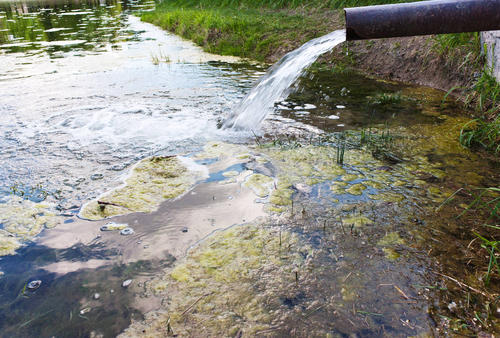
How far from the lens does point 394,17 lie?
175cm

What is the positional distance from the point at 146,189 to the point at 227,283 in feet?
3.98

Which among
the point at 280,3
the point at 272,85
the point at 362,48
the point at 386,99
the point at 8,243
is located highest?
the point at 280,3

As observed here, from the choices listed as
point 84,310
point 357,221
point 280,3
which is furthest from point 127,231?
point 280,3

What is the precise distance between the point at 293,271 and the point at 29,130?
3.45m

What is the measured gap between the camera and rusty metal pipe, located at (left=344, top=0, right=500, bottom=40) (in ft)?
5.45

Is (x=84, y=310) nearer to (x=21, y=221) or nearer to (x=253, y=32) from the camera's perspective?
(x=21, y=221)

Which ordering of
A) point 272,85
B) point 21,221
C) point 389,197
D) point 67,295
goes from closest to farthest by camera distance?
point 67,295, point 21,221, point 389,197, point 272,85

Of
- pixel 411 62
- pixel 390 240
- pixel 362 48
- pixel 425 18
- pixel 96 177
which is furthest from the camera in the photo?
pixel 362 48

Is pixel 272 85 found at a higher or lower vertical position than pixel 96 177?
higher

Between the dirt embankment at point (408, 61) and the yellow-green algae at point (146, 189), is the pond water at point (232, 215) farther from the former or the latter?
the dirt embankment at point (408, 61)

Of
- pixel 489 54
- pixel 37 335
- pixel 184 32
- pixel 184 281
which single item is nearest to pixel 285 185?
pixel 184 281

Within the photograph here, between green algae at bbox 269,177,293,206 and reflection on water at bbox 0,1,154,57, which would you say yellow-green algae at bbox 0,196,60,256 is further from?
reflection on water at bbox 0,1,154,57

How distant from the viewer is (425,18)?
1733mm

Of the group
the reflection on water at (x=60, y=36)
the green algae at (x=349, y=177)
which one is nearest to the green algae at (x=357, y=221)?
the green algae at (x=349, y=177)
